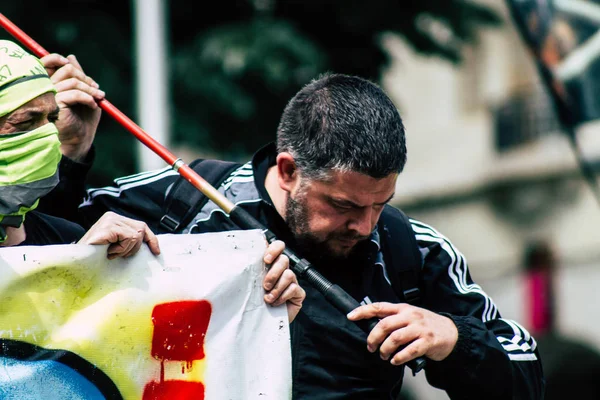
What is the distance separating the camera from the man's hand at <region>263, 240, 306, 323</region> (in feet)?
→ 10.8

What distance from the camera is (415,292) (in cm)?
368

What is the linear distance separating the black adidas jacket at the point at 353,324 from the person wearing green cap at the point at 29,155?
0.52 meters

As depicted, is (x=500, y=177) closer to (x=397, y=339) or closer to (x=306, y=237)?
(x=306, y=237)

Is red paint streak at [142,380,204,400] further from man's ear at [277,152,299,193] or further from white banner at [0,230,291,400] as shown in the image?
man's ear at [277,152,299,193]

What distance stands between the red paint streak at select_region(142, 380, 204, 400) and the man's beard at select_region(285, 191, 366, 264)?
2.11ft

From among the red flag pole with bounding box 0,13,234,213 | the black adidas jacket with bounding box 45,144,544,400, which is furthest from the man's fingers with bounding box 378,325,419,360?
the red flag pole with bounding box 0,13,234,213

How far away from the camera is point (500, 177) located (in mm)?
17484

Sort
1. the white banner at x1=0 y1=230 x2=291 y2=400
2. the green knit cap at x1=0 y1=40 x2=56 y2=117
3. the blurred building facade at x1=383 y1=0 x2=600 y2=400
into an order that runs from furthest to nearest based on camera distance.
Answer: the blurred building facade at x1=383 y1=0 x2=600 y2=400 → the green knit cap at x1=0 y1=40 x2=56 y2=117 → the white banner at x1=0 y1=230 x2=291 y2=400

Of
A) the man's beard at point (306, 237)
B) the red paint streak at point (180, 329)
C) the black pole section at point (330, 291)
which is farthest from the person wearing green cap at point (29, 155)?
the man's beard at point (306, 237)

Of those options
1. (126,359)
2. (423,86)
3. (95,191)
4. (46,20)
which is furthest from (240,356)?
(423,86)

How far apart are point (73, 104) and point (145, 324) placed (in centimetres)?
88

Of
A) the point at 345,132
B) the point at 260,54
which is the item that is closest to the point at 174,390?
the point at 345,132

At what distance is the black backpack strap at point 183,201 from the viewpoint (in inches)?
144

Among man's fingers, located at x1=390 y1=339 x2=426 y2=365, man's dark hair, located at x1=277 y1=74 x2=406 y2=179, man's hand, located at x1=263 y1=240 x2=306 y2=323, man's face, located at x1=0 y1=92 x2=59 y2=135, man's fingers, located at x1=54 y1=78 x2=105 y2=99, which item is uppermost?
man's face, located at x1=0 y1=92 x2=59 y2=135
